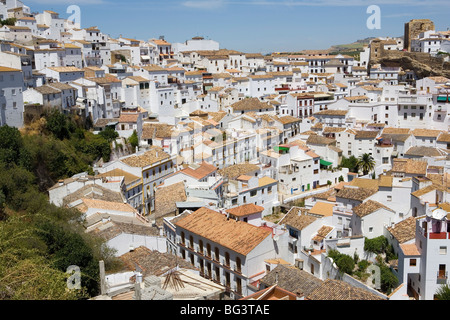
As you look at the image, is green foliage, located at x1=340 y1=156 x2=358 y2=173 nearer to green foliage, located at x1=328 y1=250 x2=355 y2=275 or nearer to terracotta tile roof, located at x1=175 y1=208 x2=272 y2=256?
green foliage, located at x1=328 y1=250 x2=355 y2=275

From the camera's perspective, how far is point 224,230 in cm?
1373

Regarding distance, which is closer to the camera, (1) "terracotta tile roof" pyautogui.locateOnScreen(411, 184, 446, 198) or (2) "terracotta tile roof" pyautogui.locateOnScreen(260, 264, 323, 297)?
(2) "terracotta tile roof" pyautogui.locateOnScreen(260, 264, 323, 297)

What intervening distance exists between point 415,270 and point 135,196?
36.5 ft

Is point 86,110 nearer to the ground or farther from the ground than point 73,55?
nearer to the ground

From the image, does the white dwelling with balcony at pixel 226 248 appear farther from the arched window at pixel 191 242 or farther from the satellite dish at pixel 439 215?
the satellite dish at pixel 439 215

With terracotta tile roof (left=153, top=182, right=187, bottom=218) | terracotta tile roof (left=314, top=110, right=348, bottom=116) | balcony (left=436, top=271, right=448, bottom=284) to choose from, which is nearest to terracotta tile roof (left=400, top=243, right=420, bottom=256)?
balcony (left=436, top=271, right=448, bottom=284)

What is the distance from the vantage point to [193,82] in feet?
114

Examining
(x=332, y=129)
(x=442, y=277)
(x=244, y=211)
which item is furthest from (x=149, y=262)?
(x=332, y=129)

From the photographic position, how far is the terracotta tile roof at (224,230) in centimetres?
1279

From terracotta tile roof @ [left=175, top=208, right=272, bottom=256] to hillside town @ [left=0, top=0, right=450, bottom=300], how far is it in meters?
0.06

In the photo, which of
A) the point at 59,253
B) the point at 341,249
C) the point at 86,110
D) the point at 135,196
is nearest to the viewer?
the point at 59,253

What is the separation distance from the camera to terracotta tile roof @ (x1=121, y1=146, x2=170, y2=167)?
63.1 feet
